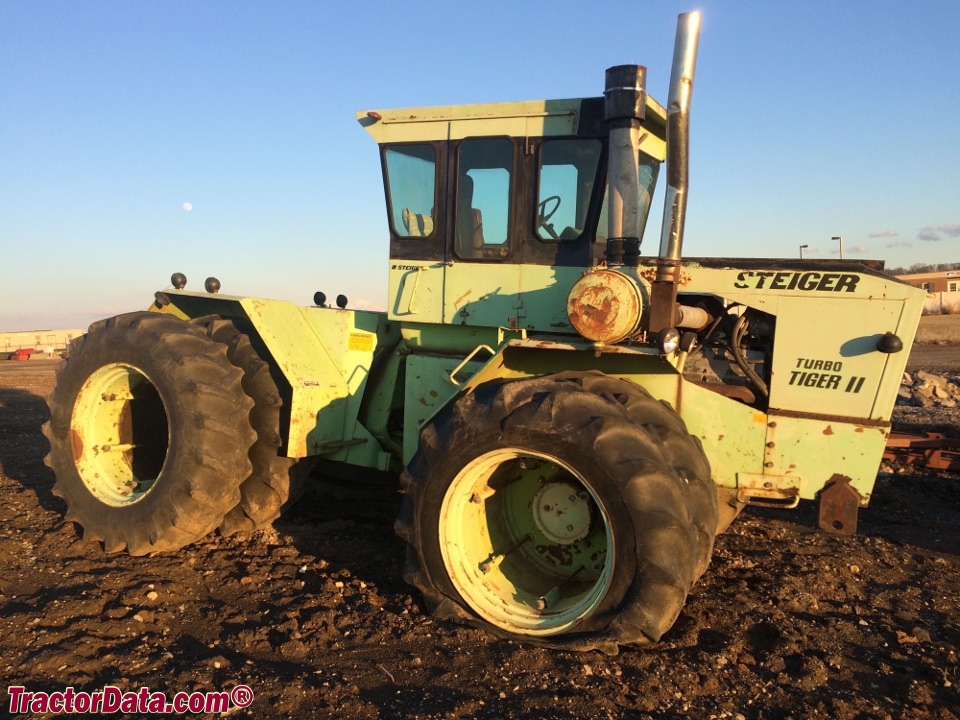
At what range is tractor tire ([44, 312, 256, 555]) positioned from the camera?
190 inches

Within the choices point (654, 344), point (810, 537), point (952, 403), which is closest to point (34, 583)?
point (654, 344)

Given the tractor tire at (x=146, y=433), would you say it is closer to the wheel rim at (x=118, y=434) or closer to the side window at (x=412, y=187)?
the wheel rim at (x=118, y=434)

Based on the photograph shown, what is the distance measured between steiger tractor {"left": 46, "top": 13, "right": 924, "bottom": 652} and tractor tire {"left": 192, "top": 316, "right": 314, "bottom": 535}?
2 cm

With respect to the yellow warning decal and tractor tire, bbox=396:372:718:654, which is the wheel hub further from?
the yellow warning decal

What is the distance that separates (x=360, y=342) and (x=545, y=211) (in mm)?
1737

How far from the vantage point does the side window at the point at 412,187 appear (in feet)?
17.1

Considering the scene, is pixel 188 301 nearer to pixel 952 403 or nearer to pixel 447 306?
pixel 447 306

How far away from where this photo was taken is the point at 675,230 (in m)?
4.16

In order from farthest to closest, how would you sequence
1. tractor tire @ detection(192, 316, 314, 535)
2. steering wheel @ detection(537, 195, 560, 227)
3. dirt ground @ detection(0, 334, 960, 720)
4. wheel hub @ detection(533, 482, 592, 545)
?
tractor tire @ detection(192, 316, 314, 535) → steering wheel @ detection(537, 195, 560, 227) → wheel hub @ detection(533, 482, 592, 545) → dirt ground @ detection(0, 334, 960, 720)

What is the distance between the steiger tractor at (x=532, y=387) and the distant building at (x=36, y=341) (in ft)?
104

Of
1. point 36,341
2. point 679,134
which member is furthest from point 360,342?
point 36,341

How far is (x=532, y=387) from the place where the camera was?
12.5 feet

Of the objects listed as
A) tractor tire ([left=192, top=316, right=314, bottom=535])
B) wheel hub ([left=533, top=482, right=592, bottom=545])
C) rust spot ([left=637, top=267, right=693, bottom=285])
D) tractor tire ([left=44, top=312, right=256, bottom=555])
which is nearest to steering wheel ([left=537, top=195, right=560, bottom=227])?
rust spot ([left=637, top=267, right=693, bottom=285])

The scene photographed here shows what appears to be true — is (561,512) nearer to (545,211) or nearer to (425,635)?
(425,635)
